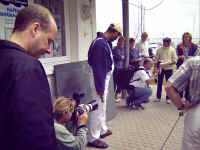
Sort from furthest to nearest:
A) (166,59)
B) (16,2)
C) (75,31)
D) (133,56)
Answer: (133,56), (166,59), (75,31), (16,2)

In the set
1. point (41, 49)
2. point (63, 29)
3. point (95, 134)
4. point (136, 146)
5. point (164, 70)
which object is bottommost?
point (136, 146)

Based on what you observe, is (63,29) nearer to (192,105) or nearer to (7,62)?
(192,105)

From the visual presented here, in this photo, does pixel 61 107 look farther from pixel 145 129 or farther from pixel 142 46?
pixel 142 46

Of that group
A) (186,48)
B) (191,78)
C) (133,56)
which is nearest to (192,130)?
(191,78)

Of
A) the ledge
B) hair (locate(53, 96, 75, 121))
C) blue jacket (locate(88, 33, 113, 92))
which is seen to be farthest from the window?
hair (locate(53, 96, 75, 121))

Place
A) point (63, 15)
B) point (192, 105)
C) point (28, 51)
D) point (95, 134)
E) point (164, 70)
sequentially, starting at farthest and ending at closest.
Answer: point (164, 70) < point (63, 15) < point (95, 134) < point (192, 105) < point (28, 51)

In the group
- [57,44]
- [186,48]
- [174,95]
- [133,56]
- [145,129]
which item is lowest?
[145,129]

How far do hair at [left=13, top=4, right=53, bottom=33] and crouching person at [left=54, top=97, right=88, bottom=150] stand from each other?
1.13m

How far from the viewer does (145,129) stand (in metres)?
4.35

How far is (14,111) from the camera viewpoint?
0.87 meters

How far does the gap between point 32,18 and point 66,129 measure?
1.25m

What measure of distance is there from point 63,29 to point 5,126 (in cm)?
348

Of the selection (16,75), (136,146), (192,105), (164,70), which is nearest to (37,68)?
(16,75)

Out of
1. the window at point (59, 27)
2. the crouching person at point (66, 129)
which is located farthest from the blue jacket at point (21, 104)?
the window at point (59, 27)
